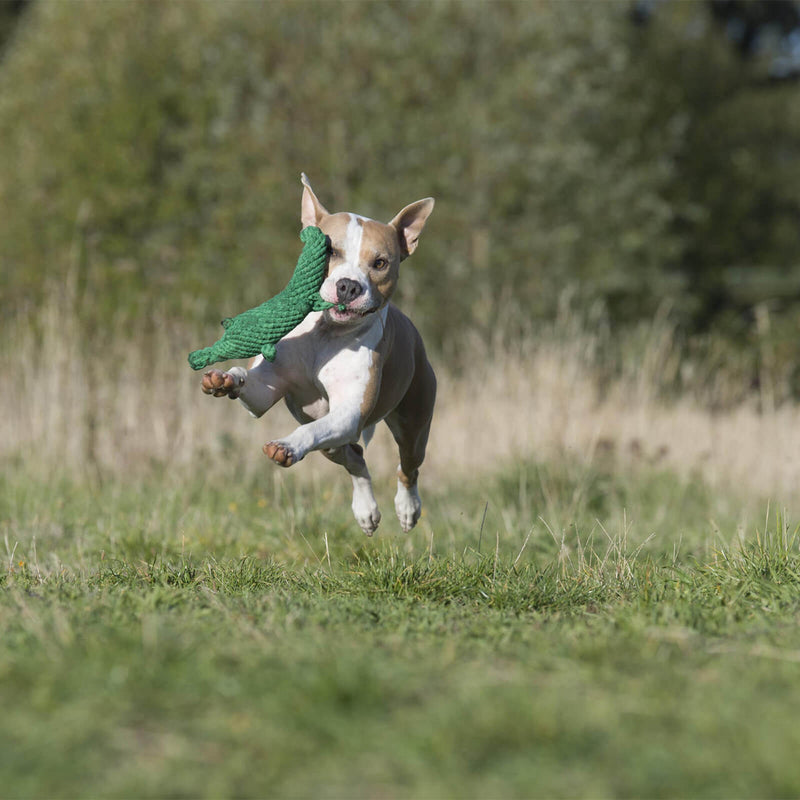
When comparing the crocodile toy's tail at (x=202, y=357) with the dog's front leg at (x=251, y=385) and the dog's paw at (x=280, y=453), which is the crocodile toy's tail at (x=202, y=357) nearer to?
the dog's front leg at (x=251, y=385)

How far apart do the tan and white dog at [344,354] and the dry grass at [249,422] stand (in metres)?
3.78

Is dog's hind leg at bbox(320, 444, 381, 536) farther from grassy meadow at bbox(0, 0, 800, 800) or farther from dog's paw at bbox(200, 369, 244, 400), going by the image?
dog's paw at bbox(200, 369, 244, 400)

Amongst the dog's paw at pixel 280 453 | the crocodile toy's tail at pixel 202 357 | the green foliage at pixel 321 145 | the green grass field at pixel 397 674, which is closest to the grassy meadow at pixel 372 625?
the green grass field at pixel 397 674

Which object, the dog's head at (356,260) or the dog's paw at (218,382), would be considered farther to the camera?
the dog's head at (356,260)

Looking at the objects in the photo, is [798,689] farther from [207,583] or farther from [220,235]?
[220,235]

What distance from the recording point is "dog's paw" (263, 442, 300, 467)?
10.8 ft

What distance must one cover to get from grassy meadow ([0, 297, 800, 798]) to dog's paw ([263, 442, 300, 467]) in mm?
576

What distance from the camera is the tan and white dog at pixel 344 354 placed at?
3562 mm

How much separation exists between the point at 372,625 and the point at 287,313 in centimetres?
115

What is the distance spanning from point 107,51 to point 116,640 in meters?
12.8

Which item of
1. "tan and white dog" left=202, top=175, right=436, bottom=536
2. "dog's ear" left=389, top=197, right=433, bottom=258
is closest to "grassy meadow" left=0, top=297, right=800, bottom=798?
"tan and white dog" left=202, top=175, right=436, bottom=536

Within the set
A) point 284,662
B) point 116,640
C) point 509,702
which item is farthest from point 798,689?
point 116,640

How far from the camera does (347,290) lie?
3.56m

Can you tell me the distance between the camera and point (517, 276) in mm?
13781
